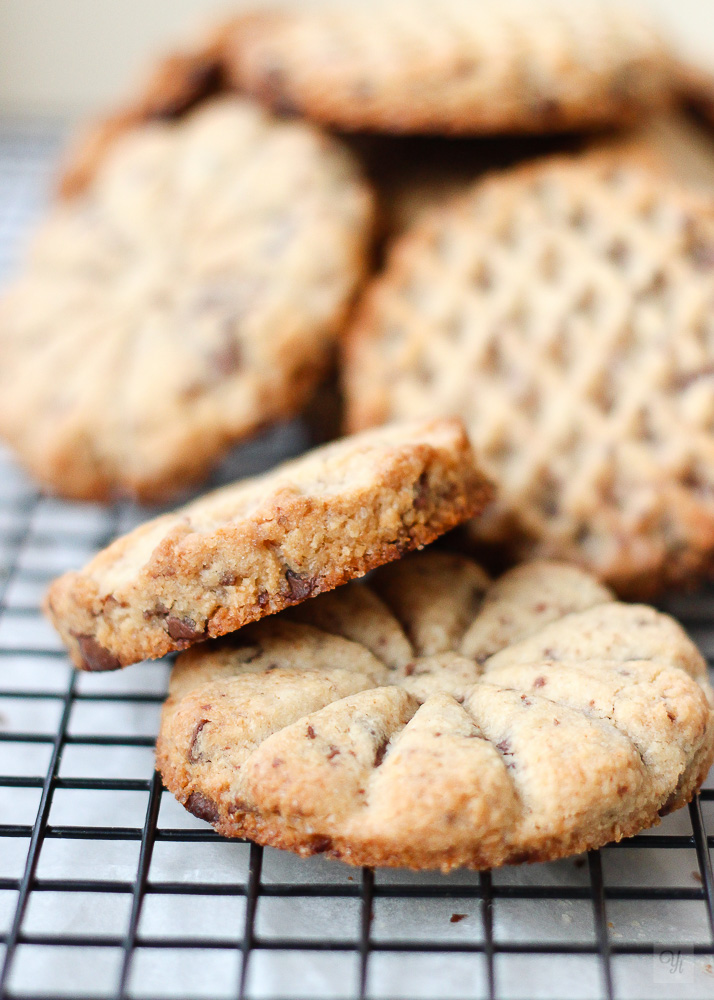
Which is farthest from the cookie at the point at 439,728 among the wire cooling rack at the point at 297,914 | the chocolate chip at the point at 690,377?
the chocolate chip at the point at 690,377

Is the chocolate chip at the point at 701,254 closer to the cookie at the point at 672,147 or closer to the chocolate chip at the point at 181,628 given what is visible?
the cookie at the point at 672,147

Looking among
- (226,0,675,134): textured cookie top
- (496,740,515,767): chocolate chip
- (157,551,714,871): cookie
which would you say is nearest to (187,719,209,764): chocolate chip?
(157,551,714,871): cookie

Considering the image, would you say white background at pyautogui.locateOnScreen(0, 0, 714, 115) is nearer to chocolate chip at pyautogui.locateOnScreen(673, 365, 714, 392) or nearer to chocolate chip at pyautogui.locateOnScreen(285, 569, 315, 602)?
chocolate chip at pyautogui.locateOnScreen(673, 365, 714, 392)

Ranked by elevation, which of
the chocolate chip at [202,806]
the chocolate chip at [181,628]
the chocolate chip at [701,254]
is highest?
the chocolate chip at [701,254]

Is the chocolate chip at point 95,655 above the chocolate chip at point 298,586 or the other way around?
the other way around

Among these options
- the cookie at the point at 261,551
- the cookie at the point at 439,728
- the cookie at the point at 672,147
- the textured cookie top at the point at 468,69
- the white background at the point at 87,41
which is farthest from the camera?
the white background at the point at 87,41

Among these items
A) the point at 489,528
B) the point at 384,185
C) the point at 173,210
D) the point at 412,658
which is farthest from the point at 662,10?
the point at 412,658

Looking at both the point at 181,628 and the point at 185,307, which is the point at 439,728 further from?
the point at 185,307

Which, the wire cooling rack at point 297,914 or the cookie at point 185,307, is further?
the cookie at point 185,307
